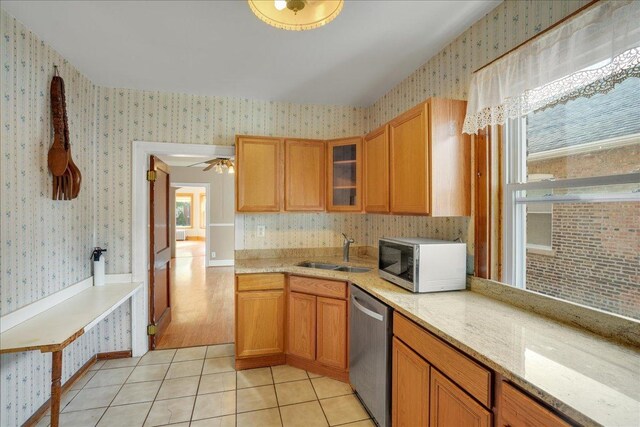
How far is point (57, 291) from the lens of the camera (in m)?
2.16

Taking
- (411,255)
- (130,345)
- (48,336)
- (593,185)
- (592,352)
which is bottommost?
(130,345)

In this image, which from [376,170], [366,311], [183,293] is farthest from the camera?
[183,293]

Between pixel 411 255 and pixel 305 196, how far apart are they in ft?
4.39

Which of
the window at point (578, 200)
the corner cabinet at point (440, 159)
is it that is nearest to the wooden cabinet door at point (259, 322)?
the corner cabinet at point (440, 159)

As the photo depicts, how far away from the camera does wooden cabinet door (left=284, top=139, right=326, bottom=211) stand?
9.43ft

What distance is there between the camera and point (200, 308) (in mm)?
4164

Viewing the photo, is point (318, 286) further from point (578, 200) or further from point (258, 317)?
point (578, 200)

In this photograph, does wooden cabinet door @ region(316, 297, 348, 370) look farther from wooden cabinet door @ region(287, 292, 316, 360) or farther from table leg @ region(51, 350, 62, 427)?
table leg @ region(51, 350, 62, 427)

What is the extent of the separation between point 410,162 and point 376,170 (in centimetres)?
49

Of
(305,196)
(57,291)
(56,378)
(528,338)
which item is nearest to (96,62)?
(57,291)

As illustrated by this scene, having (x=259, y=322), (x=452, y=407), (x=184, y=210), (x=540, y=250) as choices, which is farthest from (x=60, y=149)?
(x=184, y=210)

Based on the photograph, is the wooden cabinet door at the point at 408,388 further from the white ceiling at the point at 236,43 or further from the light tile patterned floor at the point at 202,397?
the white ceiling at the point at 236,43

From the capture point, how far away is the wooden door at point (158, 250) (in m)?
2.98

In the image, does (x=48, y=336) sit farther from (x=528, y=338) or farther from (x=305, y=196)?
(x=528, y=338)
